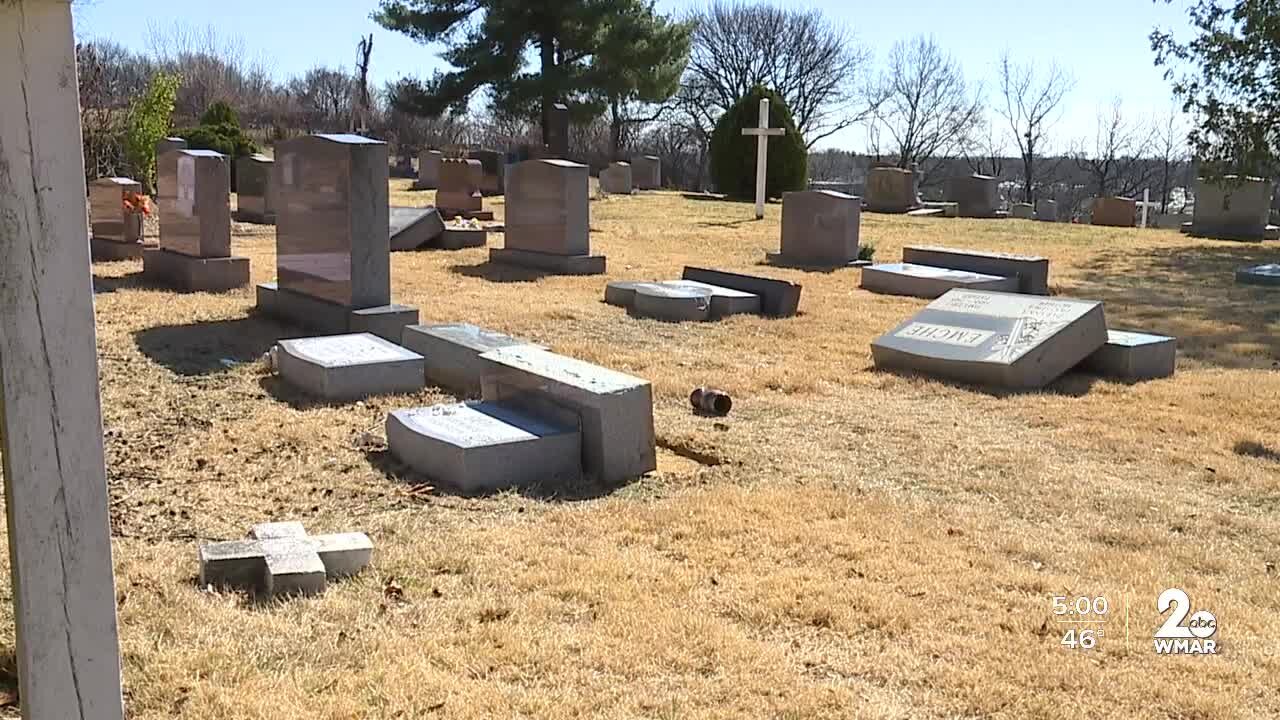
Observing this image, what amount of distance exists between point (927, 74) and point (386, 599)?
4808 cm

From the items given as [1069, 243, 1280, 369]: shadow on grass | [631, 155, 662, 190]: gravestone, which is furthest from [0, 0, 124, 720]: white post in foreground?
[631, 155, 662, 190]: gravestone

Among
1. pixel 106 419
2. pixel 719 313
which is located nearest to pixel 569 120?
pixel 719 313

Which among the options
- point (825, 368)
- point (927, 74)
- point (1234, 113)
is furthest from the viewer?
point (927, 74)

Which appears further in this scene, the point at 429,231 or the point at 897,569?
the point at 429,231

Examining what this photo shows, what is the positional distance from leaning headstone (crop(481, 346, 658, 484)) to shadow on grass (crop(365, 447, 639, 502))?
0.33ft

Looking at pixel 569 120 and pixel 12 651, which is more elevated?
pixel 569 120

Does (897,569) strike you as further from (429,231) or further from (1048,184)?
(1048,184)

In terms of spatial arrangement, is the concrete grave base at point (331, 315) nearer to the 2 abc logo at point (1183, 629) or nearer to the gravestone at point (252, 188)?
the 2 abc logo at point (1183, 629)

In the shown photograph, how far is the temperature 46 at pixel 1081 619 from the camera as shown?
353cm

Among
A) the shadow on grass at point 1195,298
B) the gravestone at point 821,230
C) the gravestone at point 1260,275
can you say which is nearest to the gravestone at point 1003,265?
the shadow on grass at point 1195,298

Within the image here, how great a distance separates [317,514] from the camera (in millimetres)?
4742

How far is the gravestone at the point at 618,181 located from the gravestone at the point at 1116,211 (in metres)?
10.1

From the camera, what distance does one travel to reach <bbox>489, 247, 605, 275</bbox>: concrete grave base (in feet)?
42.5

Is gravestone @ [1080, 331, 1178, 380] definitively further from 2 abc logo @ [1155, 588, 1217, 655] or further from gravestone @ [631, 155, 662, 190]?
gravestone @ [631, 155, 662, 190]
